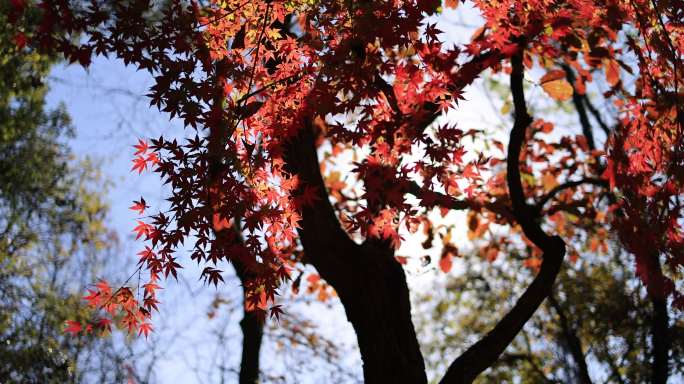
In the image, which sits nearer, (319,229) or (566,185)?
(319,229)

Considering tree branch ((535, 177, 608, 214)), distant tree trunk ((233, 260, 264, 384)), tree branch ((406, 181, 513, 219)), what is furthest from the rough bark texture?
distant tree trunk ((233, 260, 264, 384))

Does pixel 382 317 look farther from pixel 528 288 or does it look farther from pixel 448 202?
pixel 528 288

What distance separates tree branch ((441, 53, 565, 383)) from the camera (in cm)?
360

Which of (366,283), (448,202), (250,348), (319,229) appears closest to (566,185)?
(448,202)

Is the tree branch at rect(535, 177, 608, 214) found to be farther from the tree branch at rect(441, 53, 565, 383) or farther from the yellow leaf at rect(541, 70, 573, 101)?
the yellow leaf at rect(541, 70, 573, 101)

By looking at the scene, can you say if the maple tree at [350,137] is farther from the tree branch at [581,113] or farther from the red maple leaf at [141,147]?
the tree branch at [581,113]

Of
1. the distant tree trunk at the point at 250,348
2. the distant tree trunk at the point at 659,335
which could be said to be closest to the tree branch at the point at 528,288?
the distant tree trunk at the point at 659,335

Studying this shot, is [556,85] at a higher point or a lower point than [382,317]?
higher

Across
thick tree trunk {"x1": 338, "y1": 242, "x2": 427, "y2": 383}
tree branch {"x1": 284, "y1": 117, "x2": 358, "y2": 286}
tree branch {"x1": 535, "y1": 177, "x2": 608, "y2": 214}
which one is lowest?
thick tree trunk {"x1": 338, "y1": 242, "x2": 427, "y2": 383}

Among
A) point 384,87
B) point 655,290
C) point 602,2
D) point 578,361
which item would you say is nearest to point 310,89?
point 384,87

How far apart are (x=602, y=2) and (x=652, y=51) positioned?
1.93 feet

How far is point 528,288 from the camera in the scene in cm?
387

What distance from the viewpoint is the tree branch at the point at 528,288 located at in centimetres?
360

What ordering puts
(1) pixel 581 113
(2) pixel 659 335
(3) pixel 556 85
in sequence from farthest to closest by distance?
(1) pixel 581 113
(2) pixel 659 335
(3) pixel 556 85
